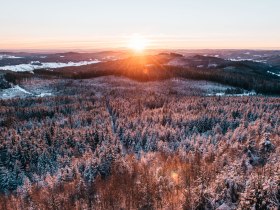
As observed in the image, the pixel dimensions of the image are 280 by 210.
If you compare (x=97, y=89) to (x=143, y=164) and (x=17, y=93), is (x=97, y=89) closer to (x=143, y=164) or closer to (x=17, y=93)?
(x=17, y=93)

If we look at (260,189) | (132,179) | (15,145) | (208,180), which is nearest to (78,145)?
(15,145)

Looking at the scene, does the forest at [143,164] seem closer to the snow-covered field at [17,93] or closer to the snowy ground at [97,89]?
the snow-covered field at [17,93]

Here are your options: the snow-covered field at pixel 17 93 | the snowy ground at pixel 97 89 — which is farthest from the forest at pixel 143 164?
the snowy ground at pixel 97 89

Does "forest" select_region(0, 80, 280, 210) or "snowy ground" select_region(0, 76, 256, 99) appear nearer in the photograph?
"forest" select_region(0, 80, 280, 210)

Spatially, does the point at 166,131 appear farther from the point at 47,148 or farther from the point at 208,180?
the point at 208,180

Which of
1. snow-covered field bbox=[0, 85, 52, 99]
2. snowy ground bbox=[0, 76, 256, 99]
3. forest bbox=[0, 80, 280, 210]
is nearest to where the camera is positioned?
forest bbox=[0, 80, 280, 210]

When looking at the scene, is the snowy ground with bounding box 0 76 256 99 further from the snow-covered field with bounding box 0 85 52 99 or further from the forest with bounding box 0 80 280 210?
the forest with bounding box 0 80 280 210

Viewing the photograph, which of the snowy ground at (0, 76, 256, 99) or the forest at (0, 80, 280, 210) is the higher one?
the forest at (0, 80, 280, 210)

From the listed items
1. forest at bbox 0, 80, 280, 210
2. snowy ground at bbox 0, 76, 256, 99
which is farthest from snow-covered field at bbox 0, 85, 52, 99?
forest at bbox 0, 80, 280, 210
